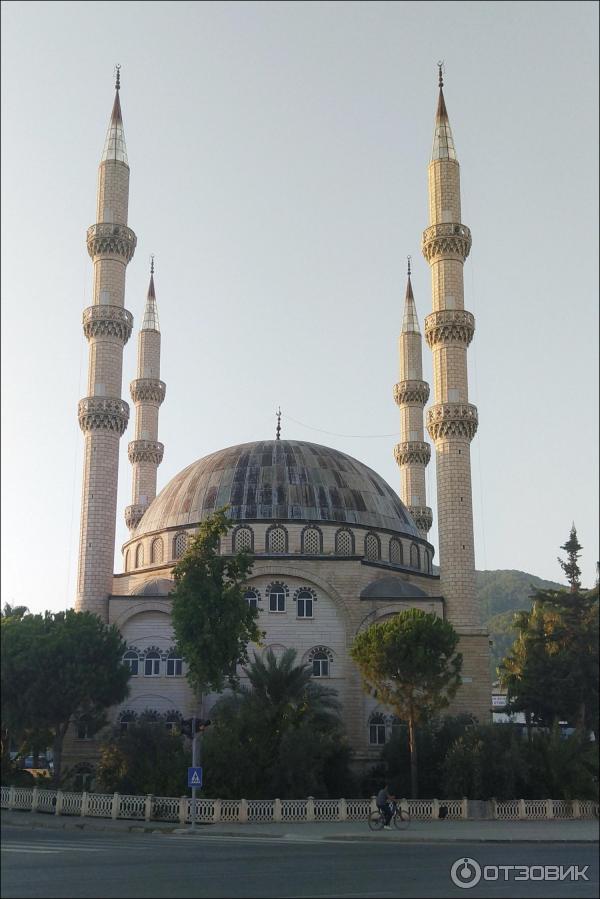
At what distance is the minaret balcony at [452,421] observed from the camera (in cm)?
3731

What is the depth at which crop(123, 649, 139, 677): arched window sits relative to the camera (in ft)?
116

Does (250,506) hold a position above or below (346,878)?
above

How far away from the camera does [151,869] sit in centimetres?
1391

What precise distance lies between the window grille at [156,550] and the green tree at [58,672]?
8.71 m

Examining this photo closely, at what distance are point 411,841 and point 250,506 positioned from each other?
69.6 feet

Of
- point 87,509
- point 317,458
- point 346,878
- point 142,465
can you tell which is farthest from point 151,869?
point 142,465

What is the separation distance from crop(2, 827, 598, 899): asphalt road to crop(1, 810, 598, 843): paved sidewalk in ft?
2.01

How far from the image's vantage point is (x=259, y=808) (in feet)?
79.2

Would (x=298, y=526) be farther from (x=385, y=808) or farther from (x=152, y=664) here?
(x=385, y=808)

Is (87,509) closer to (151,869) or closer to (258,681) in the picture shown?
(258,681)

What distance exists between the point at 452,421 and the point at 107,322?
47.3ft

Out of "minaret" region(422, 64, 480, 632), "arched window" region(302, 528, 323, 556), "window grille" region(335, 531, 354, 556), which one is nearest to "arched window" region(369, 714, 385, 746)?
"minaret" region(422, 64, 480, 632)

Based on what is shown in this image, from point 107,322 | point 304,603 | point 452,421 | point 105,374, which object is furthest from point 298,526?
point 107,322

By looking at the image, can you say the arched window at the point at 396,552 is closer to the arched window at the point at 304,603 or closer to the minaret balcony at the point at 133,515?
the arched window at the point at 304,603
